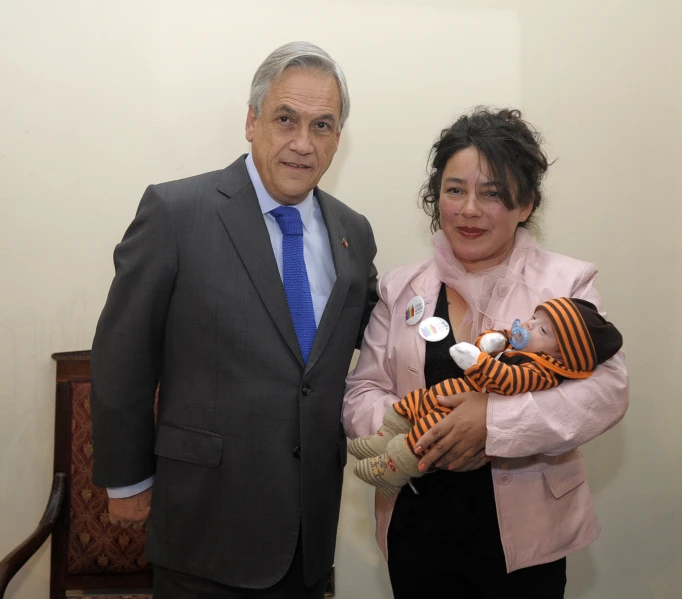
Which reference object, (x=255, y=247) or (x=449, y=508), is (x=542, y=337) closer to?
(x=449, y=508)

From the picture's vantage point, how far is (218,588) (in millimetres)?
1648

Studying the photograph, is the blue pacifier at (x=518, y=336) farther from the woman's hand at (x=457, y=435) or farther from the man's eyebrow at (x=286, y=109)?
the man's eyebrow at (x=286, y=109)

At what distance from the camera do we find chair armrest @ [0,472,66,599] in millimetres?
1900

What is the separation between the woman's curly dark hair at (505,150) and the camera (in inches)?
68.4

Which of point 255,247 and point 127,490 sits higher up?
point 255,247

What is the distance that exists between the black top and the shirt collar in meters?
0.47

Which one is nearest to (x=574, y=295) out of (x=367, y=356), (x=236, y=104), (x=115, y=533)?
(x=367, y=356)

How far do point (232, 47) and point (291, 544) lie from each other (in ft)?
5.58

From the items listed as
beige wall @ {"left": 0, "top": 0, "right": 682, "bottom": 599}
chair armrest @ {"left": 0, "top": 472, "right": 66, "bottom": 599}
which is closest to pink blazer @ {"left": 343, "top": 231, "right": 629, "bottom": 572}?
beige wall @ {"left": 0, "top": 0, "right": 682, "bottom": 599}

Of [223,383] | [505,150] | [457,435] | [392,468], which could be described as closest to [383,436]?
[392,468]

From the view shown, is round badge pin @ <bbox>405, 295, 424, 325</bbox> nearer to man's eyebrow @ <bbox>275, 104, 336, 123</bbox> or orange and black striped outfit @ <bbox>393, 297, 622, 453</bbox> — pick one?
orange and black striped outfit @ <bbox>393, 297, 622, 453</bbox>

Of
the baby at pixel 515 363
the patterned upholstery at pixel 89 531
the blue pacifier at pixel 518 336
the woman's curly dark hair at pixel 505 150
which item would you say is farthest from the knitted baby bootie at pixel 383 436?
the patterned upholstery at pixel 89 531

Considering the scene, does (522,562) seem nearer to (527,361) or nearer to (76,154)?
(527,361)

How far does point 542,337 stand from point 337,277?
1.79 feet
